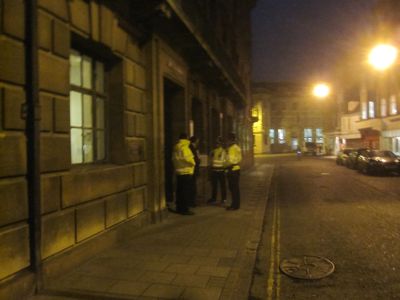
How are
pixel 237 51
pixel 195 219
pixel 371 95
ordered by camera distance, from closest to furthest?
pixel 195 219
pixel 237 51
pixel 371 95

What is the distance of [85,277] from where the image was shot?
17.3 ft

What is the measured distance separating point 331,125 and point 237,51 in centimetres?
4201

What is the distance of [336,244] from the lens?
7262 mm

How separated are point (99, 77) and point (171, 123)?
4.61m

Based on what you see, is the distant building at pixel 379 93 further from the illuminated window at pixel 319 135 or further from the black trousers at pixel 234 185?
the black trousers at pixel 234 185

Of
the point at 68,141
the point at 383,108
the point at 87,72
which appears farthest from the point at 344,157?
the point at 68,141

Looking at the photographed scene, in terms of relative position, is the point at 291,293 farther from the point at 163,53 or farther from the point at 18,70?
the point at 163,53

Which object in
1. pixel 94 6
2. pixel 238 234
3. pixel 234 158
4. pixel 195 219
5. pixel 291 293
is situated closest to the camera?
pixel 291 293

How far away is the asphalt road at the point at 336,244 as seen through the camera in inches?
200

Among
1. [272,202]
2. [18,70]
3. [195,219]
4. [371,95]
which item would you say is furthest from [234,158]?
[371,95]

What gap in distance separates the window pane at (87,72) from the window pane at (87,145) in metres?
0.78

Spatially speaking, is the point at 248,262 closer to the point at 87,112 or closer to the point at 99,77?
the point at 87,112

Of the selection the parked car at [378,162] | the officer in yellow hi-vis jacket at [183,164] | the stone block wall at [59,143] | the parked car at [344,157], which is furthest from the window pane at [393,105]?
the stone block wall at [59,143]

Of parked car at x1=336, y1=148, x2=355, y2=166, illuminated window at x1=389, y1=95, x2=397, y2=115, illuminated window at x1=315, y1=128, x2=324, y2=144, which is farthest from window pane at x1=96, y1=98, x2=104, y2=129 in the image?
illuminated window at x1=315, y1=128, x2=324, y2=144
